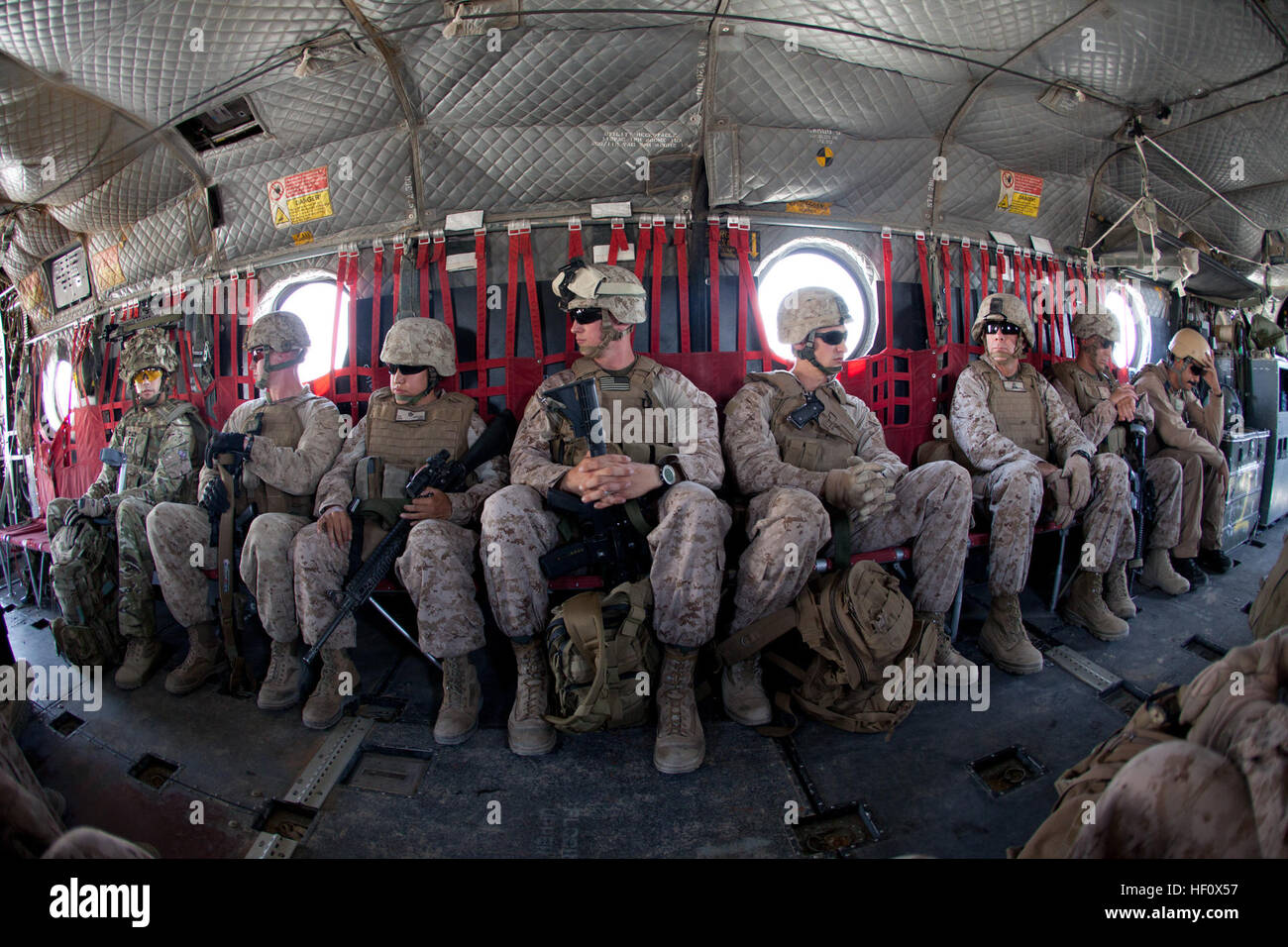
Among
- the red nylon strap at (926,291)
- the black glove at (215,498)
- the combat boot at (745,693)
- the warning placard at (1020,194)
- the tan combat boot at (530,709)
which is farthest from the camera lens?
the warning placard at (1020,194)

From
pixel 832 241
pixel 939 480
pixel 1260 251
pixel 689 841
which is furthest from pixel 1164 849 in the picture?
pixel 1260 251

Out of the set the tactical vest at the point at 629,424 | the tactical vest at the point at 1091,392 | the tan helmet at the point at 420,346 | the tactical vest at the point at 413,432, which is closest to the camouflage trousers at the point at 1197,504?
the tactical vest at the point at 1091,392

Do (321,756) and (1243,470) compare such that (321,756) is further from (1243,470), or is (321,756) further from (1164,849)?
(1243,470)

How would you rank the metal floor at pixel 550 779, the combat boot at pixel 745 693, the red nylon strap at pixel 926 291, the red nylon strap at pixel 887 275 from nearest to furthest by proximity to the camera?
the metal floor at pixel 550 779, the combat boot at pixel 745 693, the red nylon strap at pixel 887 275, the red nylon strap at pixel 926 291

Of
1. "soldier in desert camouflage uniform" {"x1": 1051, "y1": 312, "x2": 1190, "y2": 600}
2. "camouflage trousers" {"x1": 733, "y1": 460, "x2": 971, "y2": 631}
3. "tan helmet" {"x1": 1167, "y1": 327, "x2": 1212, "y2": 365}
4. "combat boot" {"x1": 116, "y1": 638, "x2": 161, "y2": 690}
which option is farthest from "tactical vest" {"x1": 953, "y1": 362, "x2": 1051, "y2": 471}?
"combat boot" {"x1": 116, "y1": 638, "x2": 161, "y2": 690}

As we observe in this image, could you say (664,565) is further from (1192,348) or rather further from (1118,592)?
(1192,348)

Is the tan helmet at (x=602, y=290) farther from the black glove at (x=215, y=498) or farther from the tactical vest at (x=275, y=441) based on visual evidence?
the black glove at (x=215, y=498)

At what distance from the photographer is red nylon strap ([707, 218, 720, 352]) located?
3613 mm

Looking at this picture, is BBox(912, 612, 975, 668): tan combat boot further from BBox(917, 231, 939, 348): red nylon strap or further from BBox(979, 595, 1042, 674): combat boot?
BBox(917, 231, 939, 348): red nylon strap

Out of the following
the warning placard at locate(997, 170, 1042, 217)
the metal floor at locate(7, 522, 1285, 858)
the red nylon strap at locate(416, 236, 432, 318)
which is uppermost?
the warning placard at locate(997, 170, 1042, 217)

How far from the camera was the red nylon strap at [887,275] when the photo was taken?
3963 mm

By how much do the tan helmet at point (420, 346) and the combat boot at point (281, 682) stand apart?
160 centimetres

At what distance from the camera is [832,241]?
392 centimetres

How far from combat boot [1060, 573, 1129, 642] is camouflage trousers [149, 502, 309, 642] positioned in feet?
14.0
